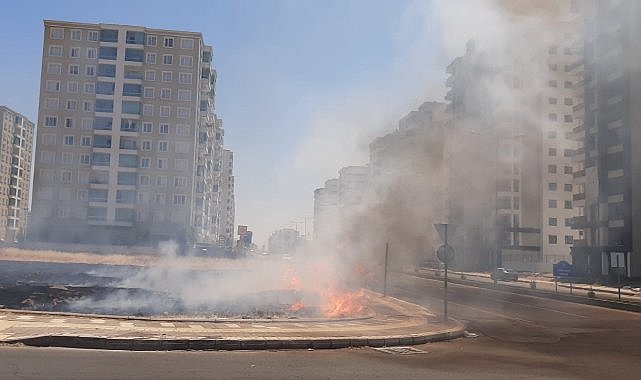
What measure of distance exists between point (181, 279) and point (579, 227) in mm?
35719

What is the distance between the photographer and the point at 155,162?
7319 centimetres

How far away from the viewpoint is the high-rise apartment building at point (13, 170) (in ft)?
366

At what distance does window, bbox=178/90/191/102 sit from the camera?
74.2 m

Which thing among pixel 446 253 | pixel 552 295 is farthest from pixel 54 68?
pixel 446 253

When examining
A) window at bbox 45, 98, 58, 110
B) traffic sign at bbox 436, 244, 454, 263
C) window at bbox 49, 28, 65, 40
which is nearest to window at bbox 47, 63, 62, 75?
window at bbox 45, 98, 58, 110

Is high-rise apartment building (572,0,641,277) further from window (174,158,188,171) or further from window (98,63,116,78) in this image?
window (98,63,116,78)

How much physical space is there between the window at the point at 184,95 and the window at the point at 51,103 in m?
14.2

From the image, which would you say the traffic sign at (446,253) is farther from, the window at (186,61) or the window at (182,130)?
the window at (186,61)

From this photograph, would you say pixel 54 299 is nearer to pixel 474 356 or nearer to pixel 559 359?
pixel 474 356

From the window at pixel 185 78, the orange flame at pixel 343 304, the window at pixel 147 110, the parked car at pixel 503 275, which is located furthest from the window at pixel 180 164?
the orange flame at pixel 343 304

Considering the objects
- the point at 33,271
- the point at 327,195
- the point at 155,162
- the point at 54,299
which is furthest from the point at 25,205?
the point at 54,299

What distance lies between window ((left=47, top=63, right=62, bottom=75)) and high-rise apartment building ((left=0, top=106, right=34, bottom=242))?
47.5 meters

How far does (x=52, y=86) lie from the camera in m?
71.1

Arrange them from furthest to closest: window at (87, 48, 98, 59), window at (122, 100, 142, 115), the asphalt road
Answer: window at (122, 100, 142, 115), window at (87, 48, 98, 59), the asphalt road
